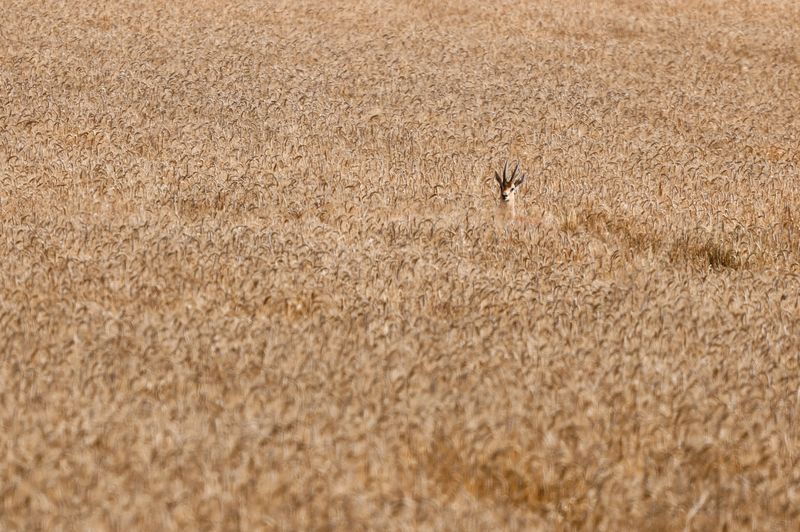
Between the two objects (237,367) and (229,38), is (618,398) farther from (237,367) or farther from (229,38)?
(229,38)

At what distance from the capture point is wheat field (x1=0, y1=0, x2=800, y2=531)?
13.4 ft

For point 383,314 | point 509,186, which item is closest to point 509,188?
point 509,186

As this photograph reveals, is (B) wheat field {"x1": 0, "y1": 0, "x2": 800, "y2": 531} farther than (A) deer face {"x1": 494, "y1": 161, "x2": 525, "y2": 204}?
No

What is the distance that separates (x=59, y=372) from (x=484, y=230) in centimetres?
445

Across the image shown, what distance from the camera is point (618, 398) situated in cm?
509

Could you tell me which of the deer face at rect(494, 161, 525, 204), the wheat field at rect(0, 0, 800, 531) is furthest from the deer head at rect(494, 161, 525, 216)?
the wheat field at rect(0, 0, 800, 531)

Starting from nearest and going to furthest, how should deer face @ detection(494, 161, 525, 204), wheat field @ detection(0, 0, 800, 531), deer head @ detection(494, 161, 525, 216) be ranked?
wheat field @ detection(0, 0, 800, 531) < deer head @ detection(494, 161, 525, 216) < deer face @ detection(494, 161, 525, 204)

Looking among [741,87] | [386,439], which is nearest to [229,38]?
[741,87]

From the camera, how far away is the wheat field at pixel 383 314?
13.4ft

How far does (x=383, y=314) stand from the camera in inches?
236

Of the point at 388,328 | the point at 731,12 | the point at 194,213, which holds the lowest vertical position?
the point at 731,12

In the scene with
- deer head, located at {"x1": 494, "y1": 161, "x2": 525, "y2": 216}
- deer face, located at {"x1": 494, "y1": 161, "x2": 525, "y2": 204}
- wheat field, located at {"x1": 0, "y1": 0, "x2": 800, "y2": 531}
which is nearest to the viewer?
wheat field, located at {"x1": 0, "y1": 0, "x2": 800, "y2": 531}

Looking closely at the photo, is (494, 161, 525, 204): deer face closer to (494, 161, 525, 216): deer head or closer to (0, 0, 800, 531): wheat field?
(494, 161, 525, 216): deer head

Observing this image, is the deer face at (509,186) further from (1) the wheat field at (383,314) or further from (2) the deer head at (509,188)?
(1) the wheat field at (383,314)
